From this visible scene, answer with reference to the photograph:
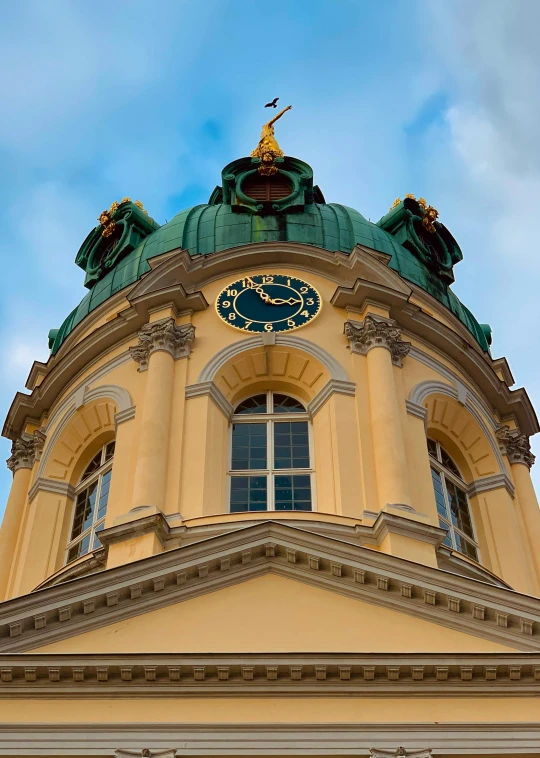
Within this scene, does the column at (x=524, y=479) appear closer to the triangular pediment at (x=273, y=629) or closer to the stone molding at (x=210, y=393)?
the stone molding at (x=210, y=393)

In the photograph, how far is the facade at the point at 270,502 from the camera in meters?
16.2

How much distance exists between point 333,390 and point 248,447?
1999mm

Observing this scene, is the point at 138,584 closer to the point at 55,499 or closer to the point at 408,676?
the point at 408,676

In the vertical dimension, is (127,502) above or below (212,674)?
above

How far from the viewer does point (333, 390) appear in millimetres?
24219

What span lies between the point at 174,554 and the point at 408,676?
3.78 m

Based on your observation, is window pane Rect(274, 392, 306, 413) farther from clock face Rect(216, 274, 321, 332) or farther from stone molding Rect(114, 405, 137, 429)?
stone molding Rect(114, 405, 137, 429)

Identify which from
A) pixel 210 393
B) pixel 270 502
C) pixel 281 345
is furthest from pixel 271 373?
pixel 270 502

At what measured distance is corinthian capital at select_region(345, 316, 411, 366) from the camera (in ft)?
82.5

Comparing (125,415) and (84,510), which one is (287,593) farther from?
(84,510)

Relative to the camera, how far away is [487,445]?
26.5m

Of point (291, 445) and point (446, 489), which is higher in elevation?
point (291, 445)

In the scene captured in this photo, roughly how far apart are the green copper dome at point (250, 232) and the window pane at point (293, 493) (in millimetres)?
6215

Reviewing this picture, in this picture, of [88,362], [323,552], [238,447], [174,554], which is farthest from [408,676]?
[88,362]
